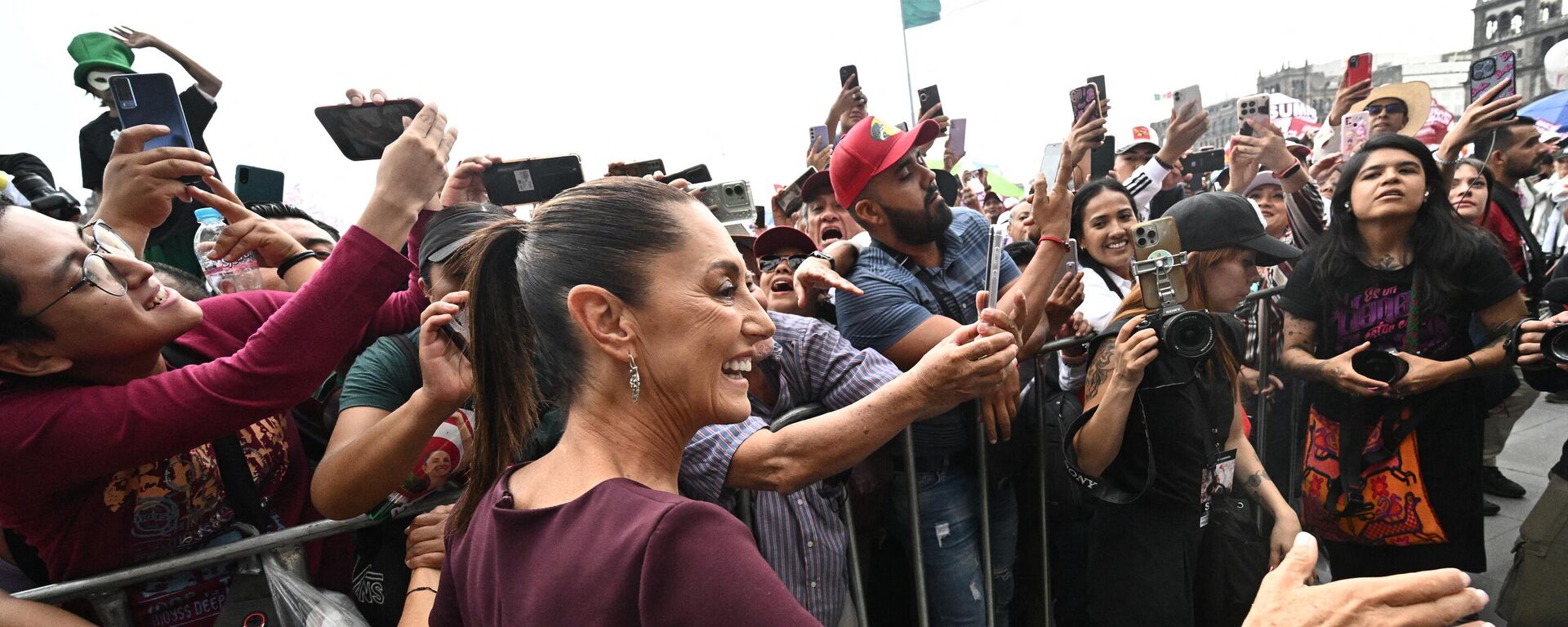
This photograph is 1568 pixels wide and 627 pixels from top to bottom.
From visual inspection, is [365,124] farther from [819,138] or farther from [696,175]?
[819,138]

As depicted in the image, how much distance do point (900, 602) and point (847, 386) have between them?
3.40 feet

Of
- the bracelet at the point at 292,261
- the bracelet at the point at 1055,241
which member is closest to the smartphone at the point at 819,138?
the bracelet at the point at 1055,241

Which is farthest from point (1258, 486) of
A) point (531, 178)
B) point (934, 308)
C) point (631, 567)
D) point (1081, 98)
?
point (531, 178)

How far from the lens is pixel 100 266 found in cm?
160

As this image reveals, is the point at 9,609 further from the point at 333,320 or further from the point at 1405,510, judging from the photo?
the point at 1405,510

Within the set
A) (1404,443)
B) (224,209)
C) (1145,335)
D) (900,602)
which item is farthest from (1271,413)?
(224,209)

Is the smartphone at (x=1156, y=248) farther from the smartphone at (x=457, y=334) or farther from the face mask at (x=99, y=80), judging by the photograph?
the face mask at (x=99, y=80)

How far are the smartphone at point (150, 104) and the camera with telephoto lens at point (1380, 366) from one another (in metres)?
3.82

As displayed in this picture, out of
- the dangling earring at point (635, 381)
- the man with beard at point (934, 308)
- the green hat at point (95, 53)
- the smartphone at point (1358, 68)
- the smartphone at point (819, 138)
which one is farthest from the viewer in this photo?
the smartphone at point (819, 138)

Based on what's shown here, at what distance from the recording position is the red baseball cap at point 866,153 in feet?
9.54

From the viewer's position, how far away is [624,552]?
0.93 meters

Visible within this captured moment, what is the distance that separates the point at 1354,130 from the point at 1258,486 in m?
3.13

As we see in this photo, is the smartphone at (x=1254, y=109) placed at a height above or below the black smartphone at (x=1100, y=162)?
above

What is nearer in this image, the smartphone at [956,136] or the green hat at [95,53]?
the green hat at [95,53]
